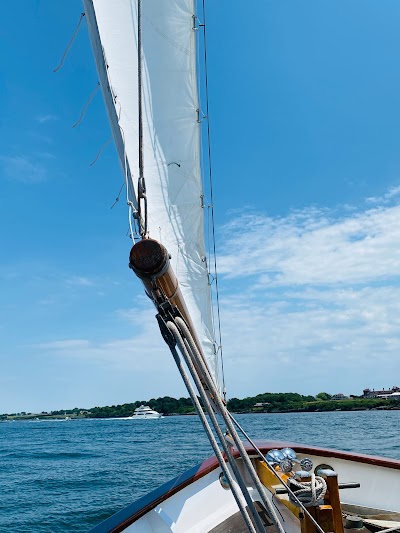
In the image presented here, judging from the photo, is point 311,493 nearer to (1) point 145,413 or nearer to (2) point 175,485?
(2) point 175,485

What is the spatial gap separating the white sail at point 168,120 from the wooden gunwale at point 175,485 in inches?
52.8

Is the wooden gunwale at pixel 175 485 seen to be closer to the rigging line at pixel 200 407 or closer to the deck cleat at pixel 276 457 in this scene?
the deck cleat at pixel 276 457

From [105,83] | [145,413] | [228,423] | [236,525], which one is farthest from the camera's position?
[145,413]

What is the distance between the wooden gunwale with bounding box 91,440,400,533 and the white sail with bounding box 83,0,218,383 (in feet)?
4.40

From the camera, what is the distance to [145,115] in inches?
211

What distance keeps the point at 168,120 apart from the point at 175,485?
436cm

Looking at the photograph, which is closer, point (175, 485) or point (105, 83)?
point (105, 83)

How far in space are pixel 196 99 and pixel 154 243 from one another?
450 centimetres

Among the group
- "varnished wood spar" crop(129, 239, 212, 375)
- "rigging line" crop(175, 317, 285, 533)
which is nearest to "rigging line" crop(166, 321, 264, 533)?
"rigging line" crop(175, 317, 285, 533)

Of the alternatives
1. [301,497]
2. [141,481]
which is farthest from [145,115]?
[141,481]

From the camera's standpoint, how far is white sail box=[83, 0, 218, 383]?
466 cm

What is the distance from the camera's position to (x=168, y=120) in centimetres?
564

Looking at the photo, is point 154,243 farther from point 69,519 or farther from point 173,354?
point 69,519

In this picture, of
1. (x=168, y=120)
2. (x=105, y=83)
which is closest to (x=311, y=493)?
(x=105, y=83)
